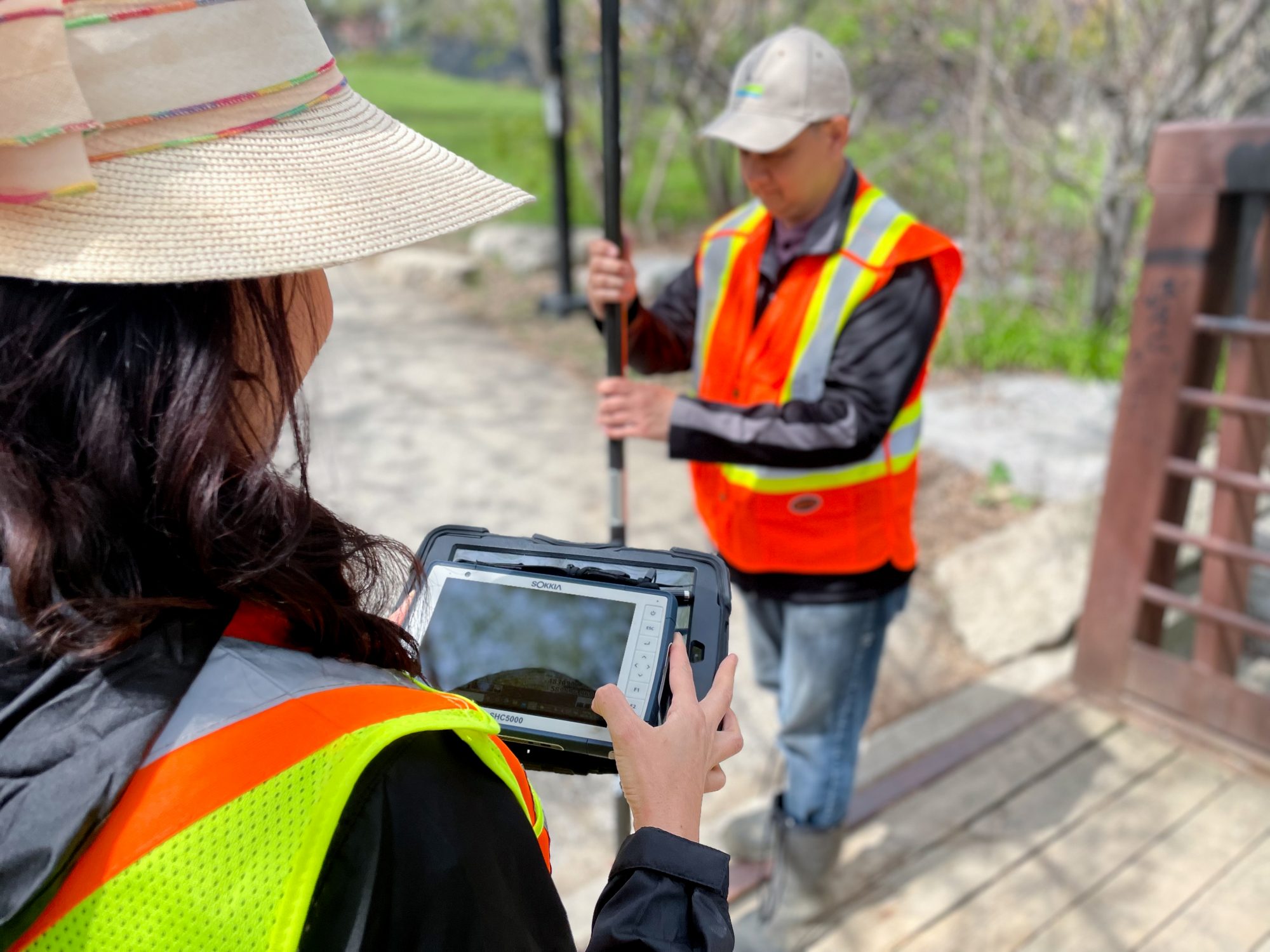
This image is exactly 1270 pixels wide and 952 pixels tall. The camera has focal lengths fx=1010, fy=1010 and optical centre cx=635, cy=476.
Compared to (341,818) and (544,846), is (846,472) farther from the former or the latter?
(341,818)

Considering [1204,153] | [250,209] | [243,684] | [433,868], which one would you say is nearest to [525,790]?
[433,868]

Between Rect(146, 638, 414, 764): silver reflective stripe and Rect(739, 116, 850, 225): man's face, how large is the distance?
1.54 metres

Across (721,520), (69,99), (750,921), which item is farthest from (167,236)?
(750,921)

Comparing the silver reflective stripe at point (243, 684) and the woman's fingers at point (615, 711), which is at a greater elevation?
the silver reflective stripe at point (243, 684)

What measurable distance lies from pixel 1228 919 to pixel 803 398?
1596mm

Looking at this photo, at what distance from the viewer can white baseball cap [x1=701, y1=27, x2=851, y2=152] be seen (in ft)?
6.51

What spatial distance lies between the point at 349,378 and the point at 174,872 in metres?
5.85

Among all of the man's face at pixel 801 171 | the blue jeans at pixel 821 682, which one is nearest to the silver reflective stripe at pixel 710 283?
the man's face at pixel 801 171

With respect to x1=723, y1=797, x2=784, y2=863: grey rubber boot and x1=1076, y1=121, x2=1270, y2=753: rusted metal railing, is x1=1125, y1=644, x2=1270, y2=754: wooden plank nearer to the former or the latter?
x1=1076, y1=121, x2=1270, y2=753: rusted metal railing

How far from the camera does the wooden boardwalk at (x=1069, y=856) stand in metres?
2.31

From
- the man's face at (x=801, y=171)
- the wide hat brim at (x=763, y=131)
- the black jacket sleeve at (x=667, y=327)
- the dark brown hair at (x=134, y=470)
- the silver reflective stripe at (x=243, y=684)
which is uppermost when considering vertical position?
the wide hat brim at (x=763, y=131)

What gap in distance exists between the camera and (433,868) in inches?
28.4

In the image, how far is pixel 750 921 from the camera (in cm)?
238

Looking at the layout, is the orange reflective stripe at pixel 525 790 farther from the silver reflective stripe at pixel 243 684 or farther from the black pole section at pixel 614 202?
the black pole section at pixel 614 202
